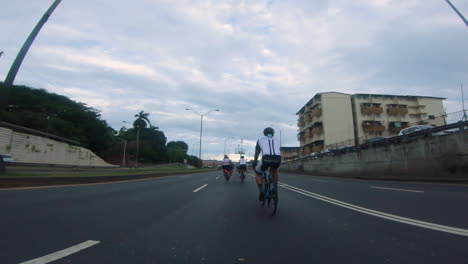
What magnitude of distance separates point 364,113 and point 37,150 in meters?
56.1

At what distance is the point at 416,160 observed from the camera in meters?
14.8

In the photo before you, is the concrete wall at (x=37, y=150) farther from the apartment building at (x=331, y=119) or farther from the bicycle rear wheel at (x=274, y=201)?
the apartment building at (x=331, y=119)

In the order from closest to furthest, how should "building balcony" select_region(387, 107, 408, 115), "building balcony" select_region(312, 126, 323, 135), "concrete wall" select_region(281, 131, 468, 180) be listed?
"concrete wall" select_region(281, 131, 468, 180) < "building balcony" select_region(387, 107, 408, 115) < "building balcony" select_region(312, 126, 323, 135)

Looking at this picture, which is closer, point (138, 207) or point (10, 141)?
point (138, 207)

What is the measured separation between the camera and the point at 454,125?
1291 cm

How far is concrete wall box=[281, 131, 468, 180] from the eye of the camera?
40.8ft

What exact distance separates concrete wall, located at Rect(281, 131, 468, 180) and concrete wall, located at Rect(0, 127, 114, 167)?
3940 centimetres

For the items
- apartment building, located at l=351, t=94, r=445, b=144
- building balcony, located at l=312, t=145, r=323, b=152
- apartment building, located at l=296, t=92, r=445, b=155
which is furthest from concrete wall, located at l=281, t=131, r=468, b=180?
apartment building, located at l=351, t=94, r=445, b=144

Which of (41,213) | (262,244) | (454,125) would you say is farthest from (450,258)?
(454,125)

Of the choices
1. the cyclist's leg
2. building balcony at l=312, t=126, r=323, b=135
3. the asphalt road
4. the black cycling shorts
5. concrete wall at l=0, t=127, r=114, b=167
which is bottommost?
the asphalt road

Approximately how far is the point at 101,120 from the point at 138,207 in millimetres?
66584

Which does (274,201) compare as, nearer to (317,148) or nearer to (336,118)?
(317,148)

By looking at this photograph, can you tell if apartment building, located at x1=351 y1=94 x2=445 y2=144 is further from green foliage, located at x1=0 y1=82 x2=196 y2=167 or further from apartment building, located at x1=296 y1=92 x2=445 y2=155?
green foliage, located at x1=0 y1=82 x2=196 y2=167

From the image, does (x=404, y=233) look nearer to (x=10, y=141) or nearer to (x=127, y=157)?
(x=10, y=141)
